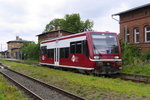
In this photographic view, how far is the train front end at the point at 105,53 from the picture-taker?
16047mm

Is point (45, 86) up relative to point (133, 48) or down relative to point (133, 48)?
down

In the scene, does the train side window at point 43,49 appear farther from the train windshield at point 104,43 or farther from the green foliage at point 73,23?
the green foliage at point 73,23

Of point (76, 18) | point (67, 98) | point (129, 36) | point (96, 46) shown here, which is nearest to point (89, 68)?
point (96, 46)

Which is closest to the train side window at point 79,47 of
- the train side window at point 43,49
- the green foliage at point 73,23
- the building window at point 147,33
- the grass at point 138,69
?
the grass at point 138,69

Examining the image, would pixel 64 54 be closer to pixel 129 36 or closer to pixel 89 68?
pixel 89 68

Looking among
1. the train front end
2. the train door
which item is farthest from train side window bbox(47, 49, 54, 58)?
the train front end

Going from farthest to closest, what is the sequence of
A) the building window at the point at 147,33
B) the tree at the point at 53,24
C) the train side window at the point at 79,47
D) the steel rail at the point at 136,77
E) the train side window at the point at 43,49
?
the tree at the point at 53,24, the train side window at the point at 43,49, the building window at the point at 147,33, the train side window at the point at 79,47, the steel rail at the point at 136,77

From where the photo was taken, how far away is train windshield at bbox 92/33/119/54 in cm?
1634

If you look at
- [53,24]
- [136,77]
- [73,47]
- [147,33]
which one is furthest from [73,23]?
[136,77]

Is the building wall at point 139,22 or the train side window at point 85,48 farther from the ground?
the building wall at point 139,22

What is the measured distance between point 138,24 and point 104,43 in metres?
11.4

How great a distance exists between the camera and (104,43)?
1664 cm

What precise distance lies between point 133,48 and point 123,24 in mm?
4238

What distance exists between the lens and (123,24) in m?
29.4
